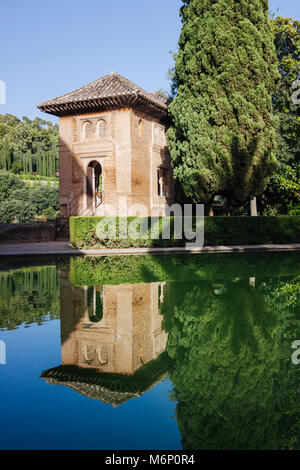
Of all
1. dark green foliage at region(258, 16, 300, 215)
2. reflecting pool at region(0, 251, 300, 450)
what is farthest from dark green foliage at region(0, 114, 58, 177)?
reflecting pool at region(0, 251, 300, 450)

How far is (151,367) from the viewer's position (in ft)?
13.5

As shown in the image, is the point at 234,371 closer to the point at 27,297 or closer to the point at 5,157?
the point at 27,297

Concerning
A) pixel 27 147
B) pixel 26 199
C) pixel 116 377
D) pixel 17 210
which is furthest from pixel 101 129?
pixel 27 147

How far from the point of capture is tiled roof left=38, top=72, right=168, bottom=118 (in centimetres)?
2075

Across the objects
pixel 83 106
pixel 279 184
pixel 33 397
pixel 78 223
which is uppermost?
pixel 83 106

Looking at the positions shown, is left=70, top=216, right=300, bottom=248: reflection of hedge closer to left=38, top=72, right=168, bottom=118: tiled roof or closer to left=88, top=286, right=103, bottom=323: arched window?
left=38, top=72, right=168, bottom=118: tiled roof

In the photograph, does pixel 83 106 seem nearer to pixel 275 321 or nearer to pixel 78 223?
pixel 78 223

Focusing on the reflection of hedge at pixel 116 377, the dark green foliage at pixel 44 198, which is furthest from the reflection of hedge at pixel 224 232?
the dark green foliage at pixel 44 198

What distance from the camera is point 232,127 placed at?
19.3 m

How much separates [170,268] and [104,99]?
12157 mm

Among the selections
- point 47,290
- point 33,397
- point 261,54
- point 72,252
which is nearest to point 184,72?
point 261,54

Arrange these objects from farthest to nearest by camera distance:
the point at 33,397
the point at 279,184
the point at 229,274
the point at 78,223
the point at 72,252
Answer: the point at 279,184
the point at 78,223
the point at 72,252
the point at 229,274
the point at 33,397

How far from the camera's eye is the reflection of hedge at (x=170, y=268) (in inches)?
391
